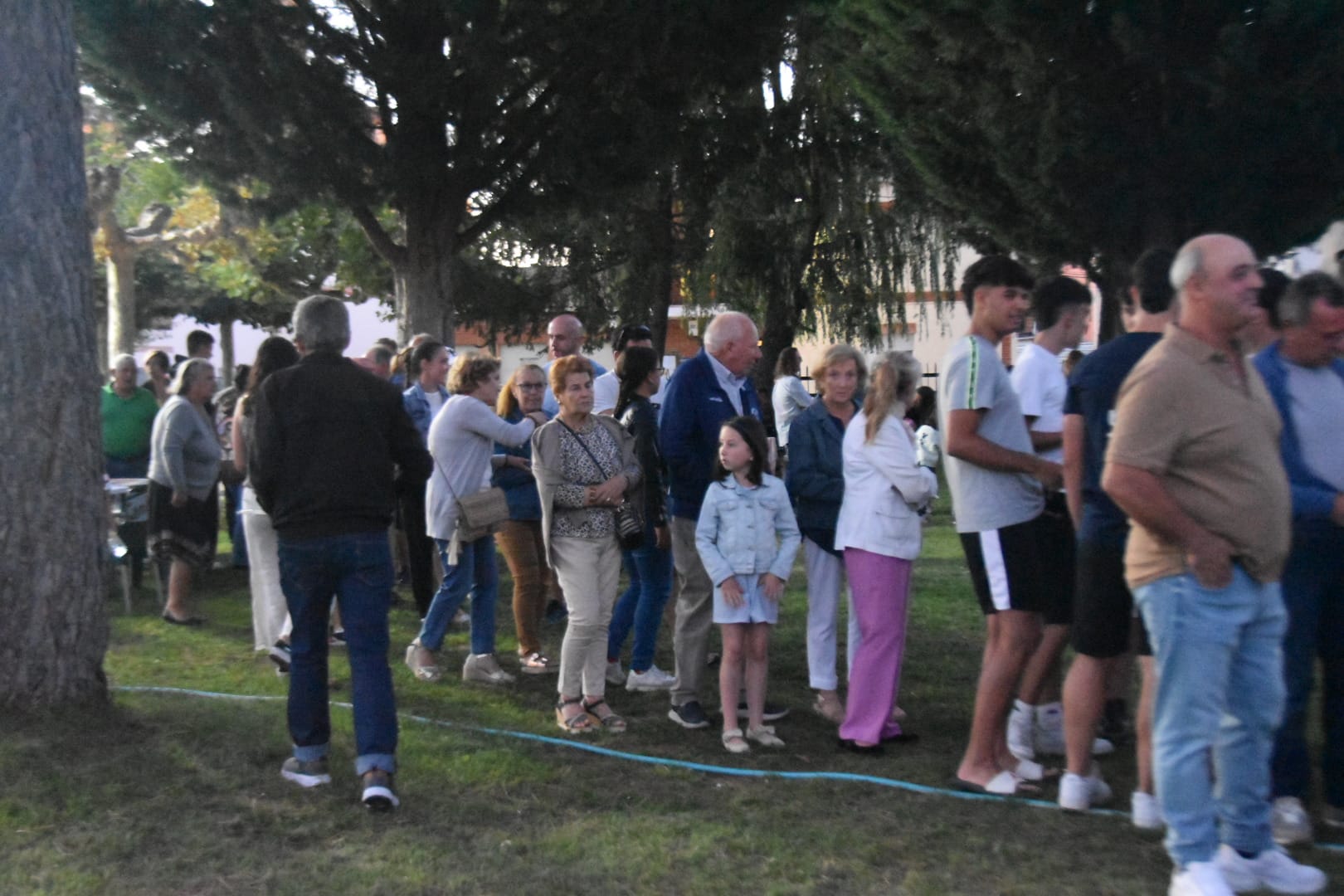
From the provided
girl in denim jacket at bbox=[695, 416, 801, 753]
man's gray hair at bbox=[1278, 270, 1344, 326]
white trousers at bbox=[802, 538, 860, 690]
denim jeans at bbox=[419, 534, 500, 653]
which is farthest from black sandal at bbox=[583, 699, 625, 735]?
man's gray hair at bbox=[1278, 270, 1344, 326]

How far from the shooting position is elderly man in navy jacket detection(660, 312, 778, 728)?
270 inches

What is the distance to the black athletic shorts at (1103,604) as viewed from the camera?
491 cm

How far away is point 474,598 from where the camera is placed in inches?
316

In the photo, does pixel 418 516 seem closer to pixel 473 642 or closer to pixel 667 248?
pixel 473 642

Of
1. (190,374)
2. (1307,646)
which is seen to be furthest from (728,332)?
(190,374)

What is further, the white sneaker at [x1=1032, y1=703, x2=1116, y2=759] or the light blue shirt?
the light blue shirt

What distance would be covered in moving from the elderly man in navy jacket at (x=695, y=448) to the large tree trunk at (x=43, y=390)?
2.74 metres

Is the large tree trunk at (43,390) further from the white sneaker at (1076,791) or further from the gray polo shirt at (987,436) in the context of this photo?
the white sneaker at (1076,791)

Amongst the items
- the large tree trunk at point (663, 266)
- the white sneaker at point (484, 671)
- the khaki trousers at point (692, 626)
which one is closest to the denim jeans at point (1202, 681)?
the khaki trousers at point (692, 626)

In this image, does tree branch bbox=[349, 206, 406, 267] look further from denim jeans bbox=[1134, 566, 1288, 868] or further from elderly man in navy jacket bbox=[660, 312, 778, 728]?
denim jeans bbox=[1134, 566, 1288, 868]

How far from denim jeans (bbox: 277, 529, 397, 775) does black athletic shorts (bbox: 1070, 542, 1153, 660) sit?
2.66 m

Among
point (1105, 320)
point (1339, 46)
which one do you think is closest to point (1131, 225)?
point (1339, 46)

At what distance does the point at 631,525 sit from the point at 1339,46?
7.30m

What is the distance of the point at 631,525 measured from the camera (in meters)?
6.90
